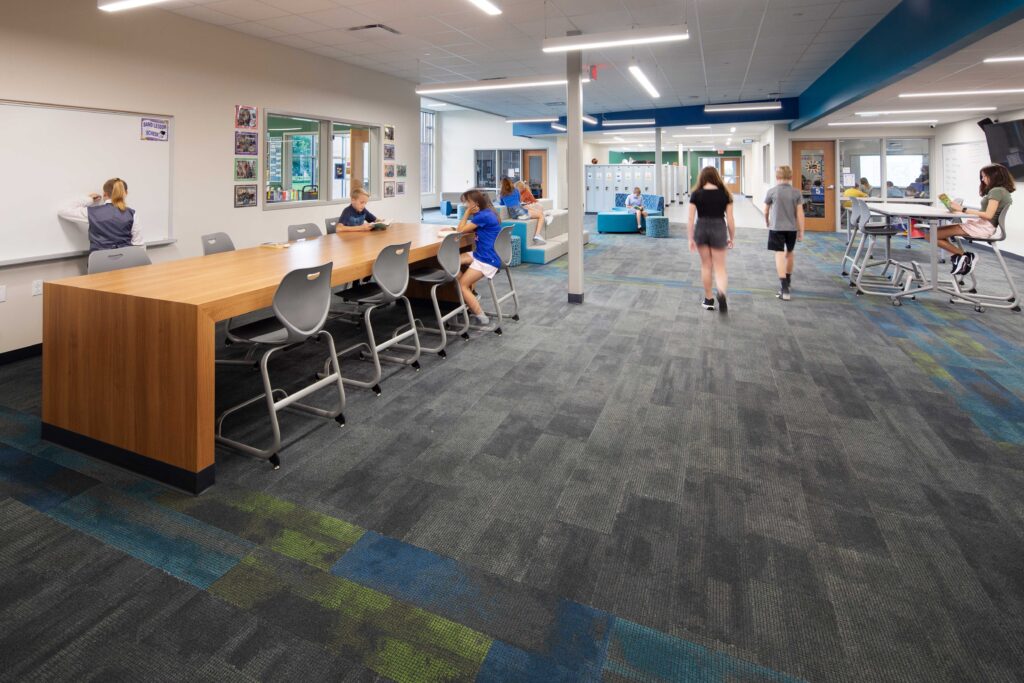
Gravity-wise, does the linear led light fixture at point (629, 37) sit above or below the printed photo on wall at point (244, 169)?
above

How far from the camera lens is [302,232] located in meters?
5.62

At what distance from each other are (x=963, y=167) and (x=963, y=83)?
19.3 feet

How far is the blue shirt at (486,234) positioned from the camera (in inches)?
192

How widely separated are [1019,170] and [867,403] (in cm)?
887

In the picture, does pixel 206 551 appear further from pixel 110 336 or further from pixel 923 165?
pixel 923 165

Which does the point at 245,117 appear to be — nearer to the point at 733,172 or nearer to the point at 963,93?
the point at 963,93

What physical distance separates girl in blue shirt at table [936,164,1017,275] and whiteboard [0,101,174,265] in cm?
798

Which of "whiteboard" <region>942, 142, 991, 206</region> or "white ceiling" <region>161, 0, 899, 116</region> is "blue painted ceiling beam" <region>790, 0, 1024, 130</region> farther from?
"whiteboard" <region>942, 142, 991, 206</region>

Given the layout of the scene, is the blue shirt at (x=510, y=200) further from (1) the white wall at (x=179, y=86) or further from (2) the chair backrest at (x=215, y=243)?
(2) the chair backrest at (x=215, y=243)

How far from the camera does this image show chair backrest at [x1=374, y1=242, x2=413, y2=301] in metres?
3.82

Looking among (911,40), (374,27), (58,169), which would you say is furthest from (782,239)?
(58,169)

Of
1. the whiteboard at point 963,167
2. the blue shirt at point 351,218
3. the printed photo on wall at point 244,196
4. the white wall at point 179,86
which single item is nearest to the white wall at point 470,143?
the whiteboard at point 963,167

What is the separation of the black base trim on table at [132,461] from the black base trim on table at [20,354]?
197 cm

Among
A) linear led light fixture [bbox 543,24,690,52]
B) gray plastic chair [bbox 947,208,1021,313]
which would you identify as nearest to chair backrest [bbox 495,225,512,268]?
linear led light fixture [bbox 543,24,690,52]
